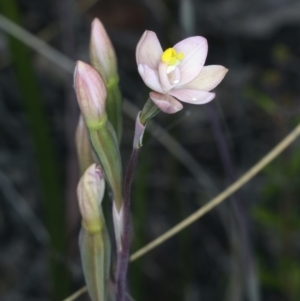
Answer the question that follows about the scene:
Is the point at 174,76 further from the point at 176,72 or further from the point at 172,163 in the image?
the point at 172,163

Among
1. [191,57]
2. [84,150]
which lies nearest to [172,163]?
[84,150]

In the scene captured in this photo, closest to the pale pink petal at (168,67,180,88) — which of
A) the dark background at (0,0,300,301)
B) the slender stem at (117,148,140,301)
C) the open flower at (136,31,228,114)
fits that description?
the open flower at (136,31,228,114)

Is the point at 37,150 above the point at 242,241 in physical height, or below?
above

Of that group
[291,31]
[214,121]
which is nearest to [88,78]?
[214,121]

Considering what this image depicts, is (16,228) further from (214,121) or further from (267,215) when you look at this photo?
(214,121)

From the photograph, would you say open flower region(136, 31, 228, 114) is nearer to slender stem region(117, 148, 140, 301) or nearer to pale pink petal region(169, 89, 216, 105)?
pale pink petal region(169, 89, 216, 105)

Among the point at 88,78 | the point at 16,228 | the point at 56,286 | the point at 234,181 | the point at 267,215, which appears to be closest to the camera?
the point at 88,78

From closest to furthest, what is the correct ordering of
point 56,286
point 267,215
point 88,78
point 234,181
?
1. point 88,78
2. point 234,181
3. point 56,286
4. point 267,215
